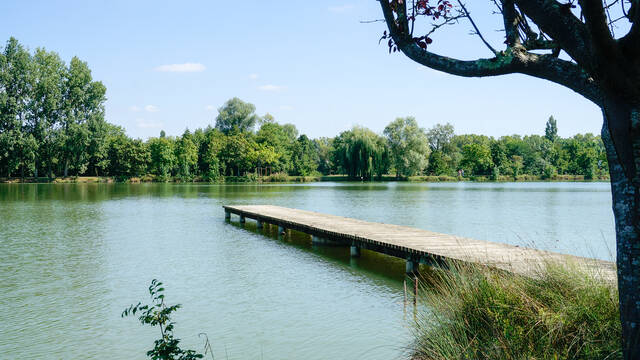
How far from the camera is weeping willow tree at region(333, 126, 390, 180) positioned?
5950cm

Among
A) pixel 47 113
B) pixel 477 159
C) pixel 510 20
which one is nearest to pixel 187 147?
pixel 47 113

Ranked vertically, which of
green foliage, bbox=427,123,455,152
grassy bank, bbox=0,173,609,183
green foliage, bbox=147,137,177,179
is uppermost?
green foliage, bbox=427,123,455,152

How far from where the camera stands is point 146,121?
7344 centimetres

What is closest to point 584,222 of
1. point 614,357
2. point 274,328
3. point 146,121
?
point 274,328

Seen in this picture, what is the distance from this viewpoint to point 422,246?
9.48m

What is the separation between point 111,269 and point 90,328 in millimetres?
3925

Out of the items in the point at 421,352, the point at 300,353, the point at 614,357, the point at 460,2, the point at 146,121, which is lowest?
the point at 300,353

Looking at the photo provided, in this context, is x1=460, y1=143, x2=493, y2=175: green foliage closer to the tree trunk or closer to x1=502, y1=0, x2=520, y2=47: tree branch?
x1=502, y1=0, x2=520, y2=47: tree branch

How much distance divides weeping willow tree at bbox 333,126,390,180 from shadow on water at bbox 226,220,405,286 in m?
44.0

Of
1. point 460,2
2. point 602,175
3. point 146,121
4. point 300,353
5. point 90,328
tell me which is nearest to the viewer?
point 460,2

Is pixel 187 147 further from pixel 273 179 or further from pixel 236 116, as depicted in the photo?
pixel 236 116

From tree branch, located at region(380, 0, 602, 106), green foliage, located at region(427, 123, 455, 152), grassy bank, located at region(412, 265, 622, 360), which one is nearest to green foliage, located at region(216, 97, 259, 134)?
green foliage, located at region(427, 123, 455, 152)

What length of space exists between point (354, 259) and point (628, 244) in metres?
9.05

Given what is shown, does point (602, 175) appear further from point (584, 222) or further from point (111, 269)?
point (111, 269)
